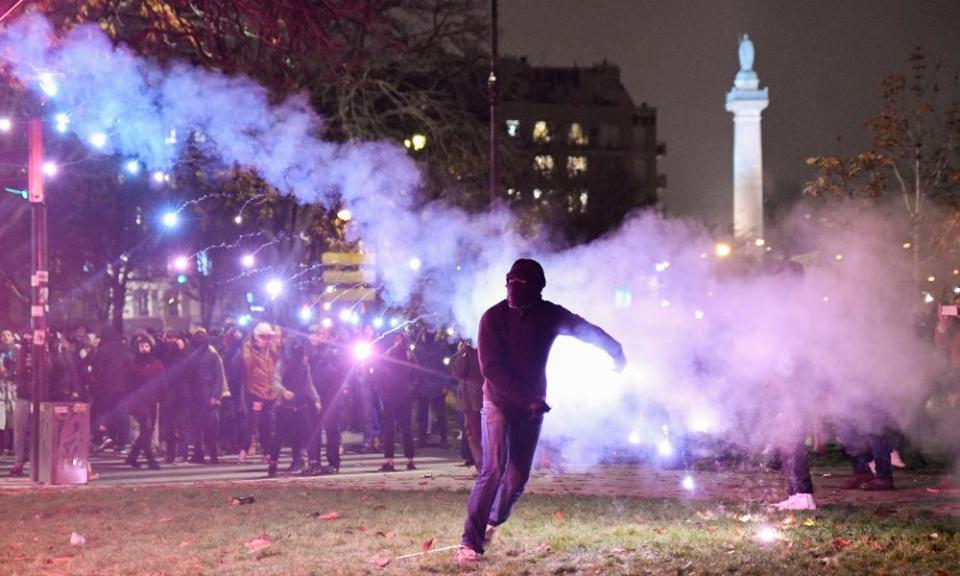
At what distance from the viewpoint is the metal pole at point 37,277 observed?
49.3 feet

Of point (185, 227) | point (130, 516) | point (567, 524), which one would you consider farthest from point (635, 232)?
point (185, 227)

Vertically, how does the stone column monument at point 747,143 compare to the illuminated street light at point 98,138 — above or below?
above

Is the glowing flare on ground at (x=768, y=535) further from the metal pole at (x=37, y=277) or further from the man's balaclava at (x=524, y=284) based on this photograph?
the metal pole at (x=37, y=277)

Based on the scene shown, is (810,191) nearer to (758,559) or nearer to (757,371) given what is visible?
(757,371)

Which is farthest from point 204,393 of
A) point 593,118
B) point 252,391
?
point 593,118

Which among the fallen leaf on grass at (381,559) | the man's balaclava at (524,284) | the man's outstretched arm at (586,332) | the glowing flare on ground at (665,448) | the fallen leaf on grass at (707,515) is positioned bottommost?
the fallen leaf on grass at (381,559)

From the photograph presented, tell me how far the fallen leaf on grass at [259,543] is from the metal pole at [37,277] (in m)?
6.30

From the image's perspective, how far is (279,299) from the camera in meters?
29.2

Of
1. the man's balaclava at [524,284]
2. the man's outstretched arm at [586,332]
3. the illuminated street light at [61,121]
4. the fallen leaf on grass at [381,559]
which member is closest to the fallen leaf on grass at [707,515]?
the man's outstretched arm at [586,332]

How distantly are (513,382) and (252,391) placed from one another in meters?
8.78

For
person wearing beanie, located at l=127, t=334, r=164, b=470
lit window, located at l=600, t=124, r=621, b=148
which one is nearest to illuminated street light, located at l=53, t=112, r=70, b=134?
person wearing beanie, located at l=127, t=334, r=164, b=470

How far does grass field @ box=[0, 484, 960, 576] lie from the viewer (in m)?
8.18

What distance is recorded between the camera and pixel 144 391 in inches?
694

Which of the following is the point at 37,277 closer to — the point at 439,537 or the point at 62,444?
the point at 62,444
